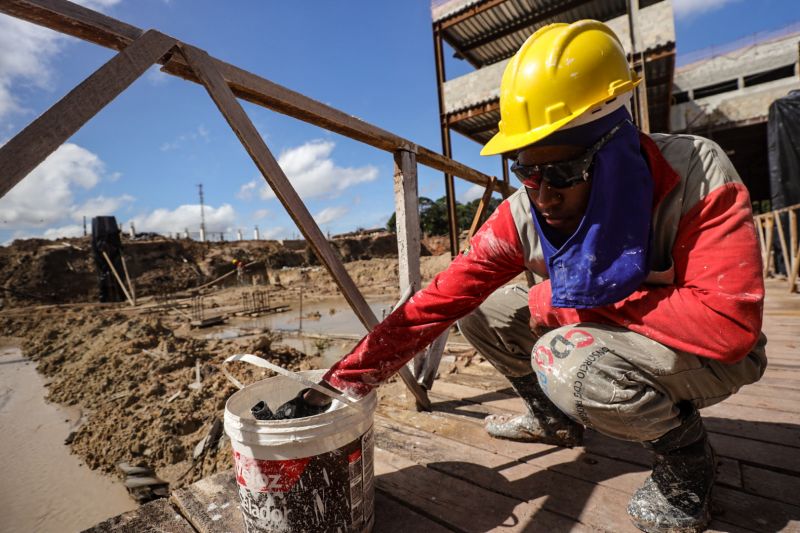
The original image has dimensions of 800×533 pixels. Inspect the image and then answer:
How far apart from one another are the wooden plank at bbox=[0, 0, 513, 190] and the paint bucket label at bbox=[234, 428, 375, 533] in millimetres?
1211

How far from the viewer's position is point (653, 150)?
117cm

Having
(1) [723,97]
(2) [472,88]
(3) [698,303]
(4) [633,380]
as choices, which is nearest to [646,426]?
(4) [633,380]

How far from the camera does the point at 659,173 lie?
114cm

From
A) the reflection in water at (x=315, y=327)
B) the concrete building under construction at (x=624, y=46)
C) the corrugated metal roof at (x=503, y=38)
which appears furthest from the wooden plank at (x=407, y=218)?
the corrugated metal roof at (x=503, y=38)

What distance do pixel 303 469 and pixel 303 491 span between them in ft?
0.23

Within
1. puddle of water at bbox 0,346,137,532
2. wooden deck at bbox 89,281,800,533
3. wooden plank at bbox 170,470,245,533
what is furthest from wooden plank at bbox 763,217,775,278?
puddle of water at bbox 0,346,137,532

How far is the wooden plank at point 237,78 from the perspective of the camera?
3.17 ft

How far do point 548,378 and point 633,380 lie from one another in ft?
0.75

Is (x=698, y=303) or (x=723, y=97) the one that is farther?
(x=723, y=97)

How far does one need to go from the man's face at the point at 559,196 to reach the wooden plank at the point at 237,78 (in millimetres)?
956

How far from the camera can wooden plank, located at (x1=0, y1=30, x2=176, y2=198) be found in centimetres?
78

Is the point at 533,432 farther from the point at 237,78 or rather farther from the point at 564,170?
the point at 237,78

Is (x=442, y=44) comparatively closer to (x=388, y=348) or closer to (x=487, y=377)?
(x=487, y=377)

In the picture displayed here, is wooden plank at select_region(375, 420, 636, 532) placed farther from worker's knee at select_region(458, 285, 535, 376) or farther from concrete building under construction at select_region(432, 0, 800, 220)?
concrete building under construction at select_region(432, 0, 800, 220)
